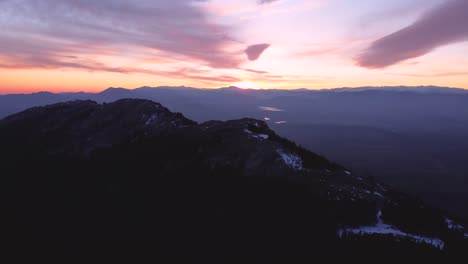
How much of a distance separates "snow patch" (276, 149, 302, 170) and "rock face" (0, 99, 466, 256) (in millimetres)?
333

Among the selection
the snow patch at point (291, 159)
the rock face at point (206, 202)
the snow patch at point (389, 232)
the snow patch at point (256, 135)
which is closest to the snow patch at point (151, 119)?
the rock face at point (206, 202)

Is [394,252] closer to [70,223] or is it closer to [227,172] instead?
[227,172]

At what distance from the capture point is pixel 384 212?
6078cm

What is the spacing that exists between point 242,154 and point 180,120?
4543 centimetres

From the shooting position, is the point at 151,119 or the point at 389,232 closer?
the point at 389,232

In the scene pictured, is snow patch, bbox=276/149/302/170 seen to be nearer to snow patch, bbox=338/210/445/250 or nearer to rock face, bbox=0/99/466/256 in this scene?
rock face, bbox=0/99/466/256

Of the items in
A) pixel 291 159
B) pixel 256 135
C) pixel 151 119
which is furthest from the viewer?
pixel 151 119

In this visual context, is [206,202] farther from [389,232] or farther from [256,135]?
[389,232]

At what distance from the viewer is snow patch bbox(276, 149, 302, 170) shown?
76444 mm

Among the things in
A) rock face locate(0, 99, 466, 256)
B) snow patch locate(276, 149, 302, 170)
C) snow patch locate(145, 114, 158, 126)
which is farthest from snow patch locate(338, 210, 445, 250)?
snow patch locate(145, 114, 158, 126)

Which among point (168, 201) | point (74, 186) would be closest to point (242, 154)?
point (168, 201)

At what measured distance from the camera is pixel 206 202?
2766 inches

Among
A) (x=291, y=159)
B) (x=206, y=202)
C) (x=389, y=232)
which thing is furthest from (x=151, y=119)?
(x=389, y=232)

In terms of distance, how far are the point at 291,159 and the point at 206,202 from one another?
78.0 feet
